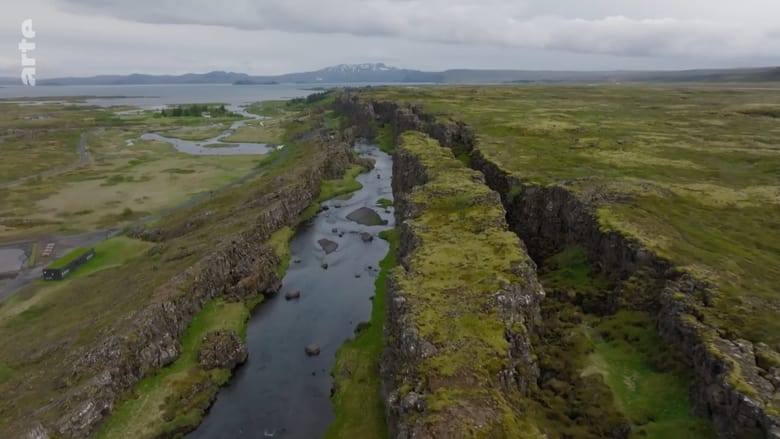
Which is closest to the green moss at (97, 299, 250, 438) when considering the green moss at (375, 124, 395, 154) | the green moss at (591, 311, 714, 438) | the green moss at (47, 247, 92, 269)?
the green moss at (47, 247, 92, 269)

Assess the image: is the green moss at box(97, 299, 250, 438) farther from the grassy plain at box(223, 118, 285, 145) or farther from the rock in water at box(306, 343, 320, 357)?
the grassy plain at box(223, 118, 285, 145)

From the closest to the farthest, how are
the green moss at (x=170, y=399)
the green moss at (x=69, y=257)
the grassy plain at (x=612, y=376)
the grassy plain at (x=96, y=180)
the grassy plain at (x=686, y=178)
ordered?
1. the grassy plain at (x=612, y=376)
2. the grassy plain at (x=686, y=178)
3. the green moss at (x=170, y=399)
4. the green moss at (x=69, y=257)
5. the grassy plain at (x=96, y=180)

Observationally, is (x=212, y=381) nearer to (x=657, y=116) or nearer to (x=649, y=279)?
(x=649, y=279)

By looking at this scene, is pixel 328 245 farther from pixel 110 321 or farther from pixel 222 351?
pixel 110 321

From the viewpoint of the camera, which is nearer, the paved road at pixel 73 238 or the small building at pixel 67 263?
the paved road at pixel 73 238

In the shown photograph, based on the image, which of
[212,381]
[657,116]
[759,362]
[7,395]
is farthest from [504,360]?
[657,116]

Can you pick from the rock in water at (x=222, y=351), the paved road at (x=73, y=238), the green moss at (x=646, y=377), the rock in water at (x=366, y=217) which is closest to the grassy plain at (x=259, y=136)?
the paved road at (x=73, y=238)

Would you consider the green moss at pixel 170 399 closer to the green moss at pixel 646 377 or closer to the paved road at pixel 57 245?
the paved road at pixel 57 245
